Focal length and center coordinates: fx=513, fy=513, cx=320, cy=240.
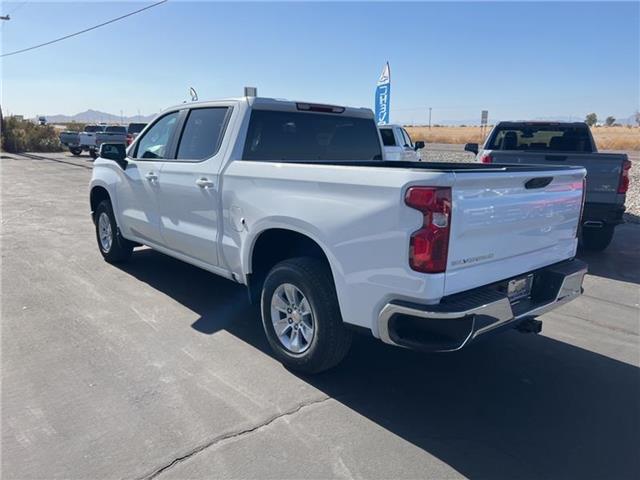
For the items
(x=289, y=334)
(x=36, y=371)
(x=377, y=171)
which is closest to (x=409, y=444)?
(x=289, y=334)

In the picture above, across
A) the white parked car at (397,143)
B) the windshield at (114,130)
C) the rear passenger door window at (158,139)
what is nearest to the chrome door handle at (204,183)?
the rear passenger door window at (158,139)

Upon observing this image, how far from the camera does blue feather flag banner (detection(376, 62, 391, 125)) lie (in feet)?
69.3

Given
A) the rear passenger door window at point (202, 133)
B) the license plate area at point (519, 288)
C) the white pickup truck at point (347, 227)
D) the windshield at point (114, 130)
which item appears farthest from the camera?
the windshield at point (114, 130)

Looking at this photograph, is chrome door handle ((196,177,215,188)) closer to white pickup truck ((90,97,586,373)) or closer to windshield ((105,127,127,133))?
white pickup truck ((90,97,586,373))

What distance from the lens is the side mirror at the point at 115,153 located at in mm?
5855

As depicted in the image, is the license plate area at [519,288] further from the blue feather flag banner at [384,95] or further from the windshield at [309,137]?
the blue feather flag banner at [384,95]

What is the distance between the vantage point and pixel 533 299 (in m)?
3.66

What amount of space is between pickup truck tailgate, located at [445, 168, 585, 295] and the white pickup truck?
1cm

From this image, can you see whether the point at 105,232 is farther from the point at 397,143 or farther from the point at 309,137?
the point at 397,143

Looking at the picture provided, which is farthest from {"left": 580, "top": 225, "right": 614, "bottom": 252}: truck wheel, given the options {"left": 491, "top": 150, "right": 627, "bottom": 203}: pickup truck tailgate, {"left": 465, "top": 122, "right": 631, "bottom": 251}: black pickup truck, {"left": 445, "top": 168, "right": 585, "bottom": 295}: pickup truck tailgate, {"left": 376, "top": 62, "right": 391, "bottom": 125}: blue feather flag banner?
{"left": 376, "top": 62, "right": 391, "bottom": 125}: blue feather flag banner

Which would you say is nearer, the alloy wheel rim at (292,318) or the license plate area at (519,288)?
the license plate area at (519,288)

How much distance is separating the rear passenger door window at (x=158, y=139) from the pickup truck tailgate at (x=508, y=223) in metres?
3.38

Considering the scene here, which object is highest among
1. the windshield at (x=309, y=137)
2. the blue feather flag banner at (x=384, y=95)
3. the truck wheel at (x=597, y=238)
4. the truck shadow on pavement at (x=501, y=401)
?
the blue feather flag banner at (x=384, y=95)

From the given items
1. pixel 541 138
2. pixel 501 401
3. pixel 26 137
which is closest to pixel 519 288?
pixel 501 401
